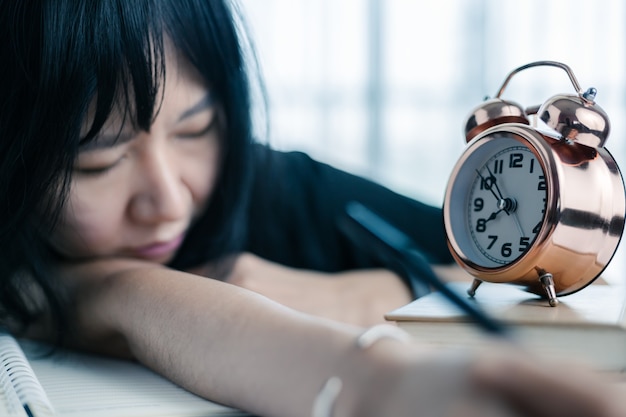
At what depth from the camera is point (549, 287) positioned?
0.62m

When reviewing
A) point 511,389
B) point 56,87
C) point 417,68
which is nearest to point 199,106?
point 56,87

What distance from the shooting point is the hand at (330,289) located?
864 millimetres

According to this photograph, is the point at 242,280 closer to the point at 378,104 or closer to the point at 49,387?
the point at 49,387

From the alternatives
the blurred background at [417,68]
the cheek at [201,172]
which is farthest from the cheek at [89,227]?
the blurred background at [417,68]

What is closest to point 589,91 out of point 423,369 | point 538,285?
point 538,285

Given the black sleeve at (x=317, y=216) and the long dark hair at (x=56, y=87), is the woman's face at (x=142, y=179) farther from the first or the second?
the black sleeve at (x=317, y=216)

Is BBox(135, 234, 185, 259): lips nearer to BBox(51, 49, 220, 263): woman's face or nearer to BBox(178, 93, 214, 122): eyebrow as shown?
BBox(51, 49, 220, 263): woman's face

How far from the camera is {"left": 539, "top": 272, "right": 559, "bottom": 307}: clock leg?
24.3 inches

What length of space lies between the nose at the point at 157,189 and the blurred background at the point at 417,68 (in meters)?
2.45

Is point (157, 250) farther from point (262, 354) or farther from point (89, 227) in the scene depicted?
point (262, 354)

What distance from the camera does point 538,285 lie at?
64 cm

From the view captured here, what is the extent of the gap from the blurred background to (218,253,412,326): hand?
2273mm

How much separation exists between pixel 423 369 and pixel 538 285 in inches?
10.7

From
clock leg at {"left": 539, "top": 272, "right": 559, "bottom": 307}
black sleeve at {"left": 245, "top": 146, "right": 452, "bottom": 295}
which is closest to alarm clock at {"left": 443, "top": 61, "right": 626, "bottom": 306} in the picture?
clock leg at {"left": 539, "top": 272, "right": 559, "bottom": 307}
